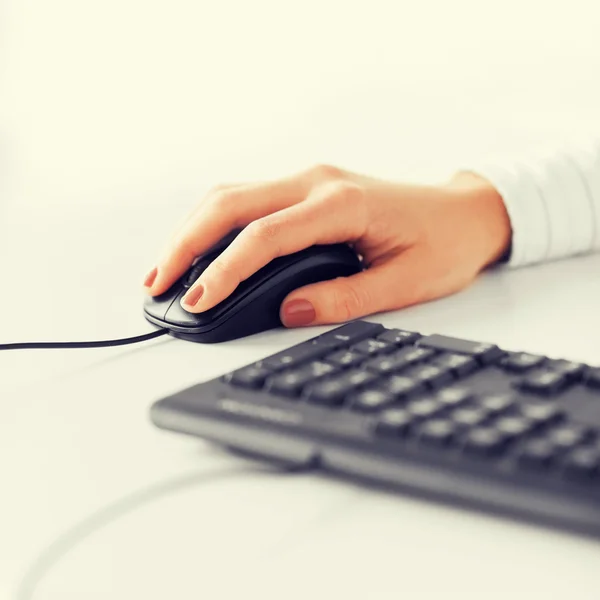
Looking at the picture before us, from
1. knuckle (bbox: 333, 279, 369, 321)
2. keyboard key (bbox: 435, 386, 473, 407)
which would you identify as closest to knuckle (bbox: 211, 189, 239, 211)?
knuckle (bbox: 333, 279, 369, 321)

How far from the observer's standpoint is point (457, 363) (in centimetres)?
46

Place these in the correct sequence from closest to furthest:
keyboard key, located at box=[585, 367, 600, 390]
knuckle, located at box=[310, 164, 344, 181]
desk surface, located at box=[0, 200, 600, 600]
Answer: desk surface, located at box=[0, 200, 600, 600] < keyboard key, located at box=[585, 367, 600, 390] < knuckle, located at box=[310, 164, 344, 181]

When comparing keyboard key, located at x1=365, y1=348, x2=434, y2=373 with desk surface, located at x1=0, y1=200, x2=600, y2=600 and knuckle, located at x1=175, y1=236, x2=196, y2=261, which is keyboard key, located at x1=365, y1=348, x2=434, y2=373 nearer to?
desk surface, located at x1=0, y1=200, x2=600, y2=600

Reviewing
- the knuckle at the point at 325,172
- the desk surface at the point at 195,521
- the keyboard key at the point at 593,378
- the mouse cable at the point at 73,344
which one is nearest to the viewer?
the desk surface at the point at 195,521

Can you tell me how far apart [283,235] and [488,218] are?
0.72 feet

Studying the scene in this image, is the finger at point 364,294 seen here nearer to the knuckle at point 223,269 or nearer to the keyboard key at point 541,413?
the knuckle at point 223,269

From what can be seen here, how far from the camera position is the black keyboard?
35 cm

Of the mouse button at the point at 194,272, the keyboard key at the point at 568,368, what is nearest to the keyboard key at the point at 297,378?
the keyboard key at the point at 568,368


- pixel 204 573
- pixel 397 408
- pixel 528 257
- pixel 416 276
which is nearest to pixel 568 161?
pixel 528 257

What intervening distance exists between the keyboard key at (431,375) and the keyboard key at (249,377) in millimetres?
Result: 69

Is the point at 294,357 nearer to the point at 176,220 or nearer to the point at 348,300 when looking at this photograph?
the point at 348,300

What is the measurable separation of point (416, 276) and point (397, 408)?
1.00ft

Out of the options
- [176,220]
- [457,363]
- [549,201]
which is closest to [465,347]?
[457,363]

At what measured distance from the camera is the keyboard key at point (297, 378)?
44 centimetres
